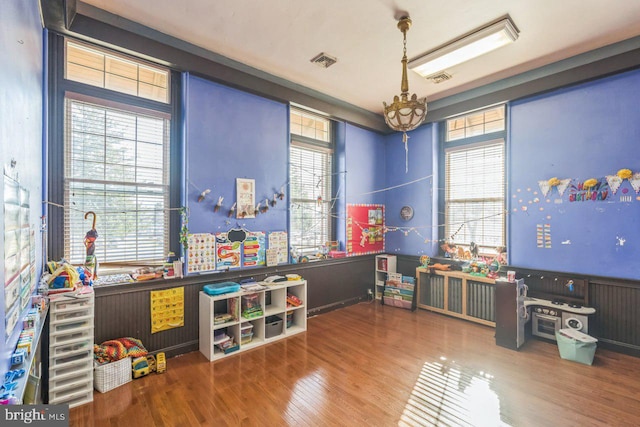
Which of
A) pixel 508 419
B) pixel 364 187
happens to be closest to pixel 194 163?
pixel 364 187

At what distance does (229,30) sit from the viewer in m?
2.91

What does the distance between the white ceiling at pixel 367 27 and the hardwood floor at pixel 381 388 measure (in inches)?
130

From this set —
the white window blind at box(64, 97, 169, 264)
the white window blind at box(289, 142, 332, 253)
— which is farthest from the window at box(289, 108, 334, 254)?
the white window blind at box(64, 97, 169, 264)

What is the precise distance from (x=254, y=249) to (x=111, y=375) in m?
1.80

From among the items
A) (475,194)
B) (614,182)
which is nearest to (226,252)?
(475,194)

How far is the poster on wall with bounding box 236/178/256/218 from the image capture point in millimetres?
3602

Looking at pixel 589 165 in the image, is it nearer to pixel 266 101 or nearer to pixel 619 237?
pixel 619 237

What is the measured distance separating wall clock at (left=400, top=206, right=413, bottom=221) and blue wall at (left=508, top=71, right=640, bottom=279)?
1.50m

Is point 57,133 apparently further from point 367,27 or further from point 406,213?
point 406,213

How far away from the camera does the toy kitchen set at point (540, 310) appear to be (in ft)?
10.8

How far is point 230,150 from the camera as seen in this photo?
3.54 metres

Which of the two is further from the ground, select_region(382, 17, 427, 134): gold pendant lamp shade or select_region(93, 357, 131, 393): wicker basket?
select_region(382, 17, 427, 134): gold pendant lamp shade

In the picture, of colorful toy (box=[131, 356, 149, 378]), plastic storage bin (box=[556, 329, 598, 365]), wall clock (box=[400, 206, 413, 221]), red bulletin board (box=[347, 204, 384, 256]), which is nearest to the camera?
colorful toy (box=[131, 356, 149, 378])

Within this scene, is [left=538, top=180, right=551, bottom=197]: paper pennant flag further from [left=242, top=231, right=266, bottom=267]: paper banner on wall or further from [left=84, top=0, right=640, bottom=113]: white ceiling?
[left=242, top=231, right=266, bottom=267]: paper banner on wall
